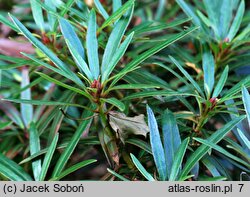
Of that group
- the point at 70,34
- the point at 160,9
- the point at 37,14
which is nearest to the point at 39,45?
the point at 70,34

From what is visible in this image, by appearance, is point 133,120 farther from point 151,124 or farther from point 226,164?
point 226,164

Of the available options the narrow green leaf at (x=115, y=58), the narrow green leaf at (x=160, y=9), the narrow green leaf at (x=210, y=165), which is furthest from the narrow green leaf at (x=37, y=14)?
the narrow green leaf at (x=160, y=9)

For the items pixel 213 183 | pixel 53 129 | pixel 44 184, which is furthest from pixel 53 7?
pixel 213 183

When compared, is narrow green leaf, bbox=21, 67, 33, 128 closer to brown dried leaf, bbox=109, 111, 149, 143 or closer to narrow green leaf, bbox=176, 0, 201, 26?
brown dried leaf, bbox=109, 111, 149, 143

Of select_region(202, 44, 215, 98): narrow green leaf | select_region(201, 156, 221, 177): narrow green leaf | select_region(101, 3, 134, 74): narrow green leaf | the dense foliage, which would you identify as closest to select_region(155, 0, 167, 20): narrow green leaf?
the dense foliage

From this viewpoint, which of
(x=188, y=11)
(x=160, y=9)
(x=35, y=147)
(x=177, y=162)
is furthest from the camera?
(x=160, y=9)

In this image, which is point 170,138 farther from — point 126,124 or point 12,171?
point 12,171
